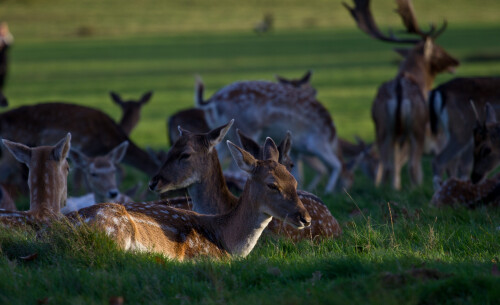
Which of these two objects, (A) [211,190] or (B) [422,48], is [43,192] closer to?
(A) [211,190]

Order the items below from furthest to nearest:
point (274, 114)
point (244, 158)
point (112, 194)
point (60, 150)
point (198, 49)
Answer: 1. point (198, 49)
2. point (274, 114)
3. point (112, 194)
4. point (60, 150)
5. point (244, 158)

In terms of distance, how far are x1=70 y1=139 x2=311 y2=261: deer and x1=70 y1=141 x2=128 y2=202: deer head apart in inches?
113

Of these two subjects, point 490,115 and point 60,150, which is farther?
point 490,115

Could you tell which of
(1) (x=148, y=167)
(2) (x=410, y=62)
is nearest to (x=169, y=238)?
(1) (x=148, y=167)

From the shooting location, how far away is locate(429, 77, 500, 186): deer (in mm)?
9359

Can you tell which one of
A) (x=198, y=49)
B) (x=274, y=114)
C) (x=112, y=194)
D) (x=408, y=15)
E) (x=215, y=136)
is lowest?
(x=198, y=49)

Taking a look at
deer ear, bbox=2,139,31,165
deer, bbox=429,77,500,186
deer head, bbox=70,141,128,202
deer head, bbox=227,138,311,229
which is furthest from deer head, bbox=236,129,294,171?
deer, bbox=429,77,500,186

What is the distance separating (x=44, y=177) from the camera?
19.4 ft

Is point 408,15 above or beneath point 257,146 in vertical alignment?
above

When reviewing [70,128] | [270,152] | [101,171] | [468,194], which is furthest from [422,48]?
[270,152]

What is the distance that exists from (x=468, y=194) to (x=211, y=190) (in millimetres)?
2409

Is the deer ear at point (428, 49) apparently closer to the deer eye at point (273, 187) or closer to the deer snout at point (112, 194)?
the deer snout at point (112, 194)

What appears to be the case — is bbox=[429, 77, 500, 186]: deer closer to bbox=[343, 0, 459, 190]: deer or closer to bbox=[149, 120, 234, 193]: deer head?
bbox=[343, 0, 459, 190]: deer

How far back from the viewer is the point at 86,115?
31.1 feet
